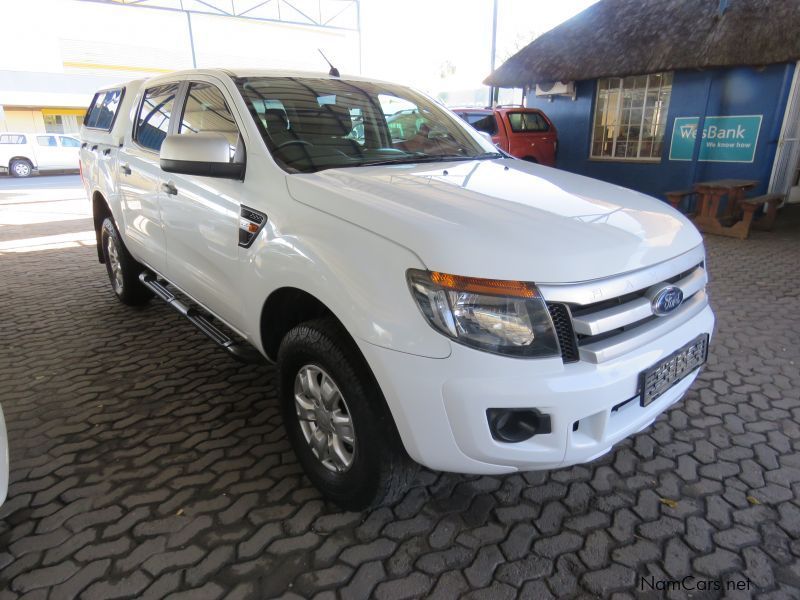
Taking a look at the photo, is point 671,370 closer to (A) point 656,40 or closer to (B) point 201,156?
(B) point 201,156

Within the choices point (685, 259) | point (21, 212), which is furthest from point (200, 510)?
point (21, 212)

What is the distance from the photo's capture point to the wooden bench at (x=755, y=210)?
7.65 metres

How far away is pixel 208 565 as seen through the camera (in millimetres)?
2039

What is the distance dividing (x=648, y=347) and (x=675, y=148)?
9.48 metres

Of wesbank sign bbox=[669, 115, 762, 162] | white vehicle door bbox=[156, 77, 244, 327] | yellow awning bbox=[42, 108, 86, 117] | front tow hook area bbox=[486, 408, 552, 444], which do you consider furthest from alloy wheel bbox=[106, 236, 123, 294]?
yellow awning bbox=[42, 108, 86, 117]

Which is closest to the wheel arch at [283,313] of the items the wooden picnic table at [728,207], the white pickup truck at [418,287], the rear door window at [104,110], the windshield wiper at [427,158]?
the white pickup truck at [418,287]

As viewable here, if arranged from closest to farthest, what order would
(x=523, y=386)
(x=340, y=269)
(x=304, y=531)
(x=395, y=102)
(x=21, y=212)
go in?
(x=523, y=386), (x=340, y=269), (x=304, y=531), (x=395, y=102), (x=21, y=212)

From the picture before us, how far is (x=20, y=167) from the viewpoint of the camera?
62.4ft

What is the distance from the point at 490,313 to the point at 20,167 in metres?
22.7

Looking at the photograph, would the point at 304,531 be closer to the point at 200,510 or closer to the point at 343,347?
the point at 200,510

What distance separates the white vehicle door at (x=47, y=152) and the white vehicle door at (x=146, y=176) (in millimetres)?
19051

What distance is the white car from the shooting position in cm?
1853

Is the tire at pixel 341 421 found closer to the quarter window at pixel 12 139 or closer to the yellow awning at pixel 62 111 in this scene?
the quarter window at pixel 12 139

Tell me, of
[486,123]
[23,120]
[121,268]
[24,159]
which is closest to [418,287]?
[121,268]
